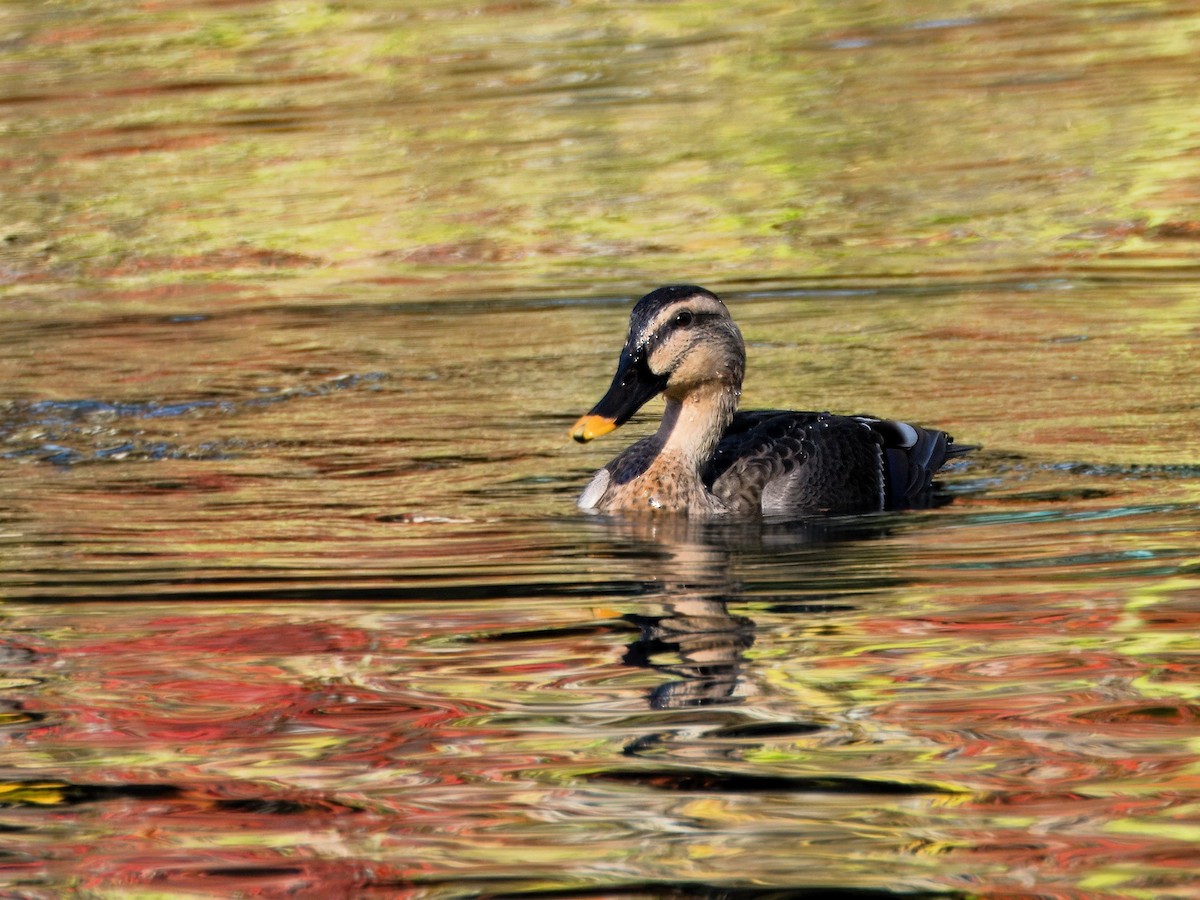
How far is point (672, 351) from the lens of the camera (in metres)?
8.53

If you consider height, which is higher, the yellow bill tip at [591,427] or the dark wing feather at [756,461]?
the yellow bill tip at [591,427]

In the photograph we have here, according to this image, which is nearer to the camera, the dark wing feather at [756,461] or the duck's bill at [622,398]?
the duck's bill at [622,398]

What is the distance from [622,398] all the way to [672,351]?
1.23 feet

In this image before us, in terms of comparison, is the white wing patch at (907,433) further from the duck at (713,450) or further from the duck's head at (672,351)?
the duck's head at (672,351)

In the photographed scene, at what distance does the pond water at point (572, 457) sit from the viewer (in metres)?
Result: 4.93

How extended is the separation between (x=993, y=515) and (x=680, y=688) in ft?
9.81

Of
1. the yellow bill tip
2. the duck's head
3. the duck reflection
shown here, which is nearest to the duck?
the duck's head

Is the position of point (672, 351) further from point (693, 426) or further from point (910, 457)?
point (910, 457)

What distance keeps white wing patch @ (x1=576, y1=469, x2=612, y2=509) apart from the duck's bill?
581 mm

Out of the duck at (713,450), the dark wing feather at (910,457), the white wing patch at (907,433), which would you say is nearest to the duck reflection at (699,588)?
the duck at (713,450)

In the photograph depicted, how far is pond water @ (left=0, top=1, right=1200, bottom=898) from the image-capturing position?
493cm

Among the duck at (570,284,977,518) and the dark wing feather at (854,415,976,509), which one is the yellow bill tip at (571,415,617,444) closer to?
the duck at (570,284,977,518)

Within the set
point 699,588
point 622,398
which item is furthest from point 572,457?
point 699,588

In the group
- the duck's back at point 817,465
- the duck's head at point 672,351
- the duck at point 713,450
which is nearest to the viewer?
the duck's head at point 672,351
